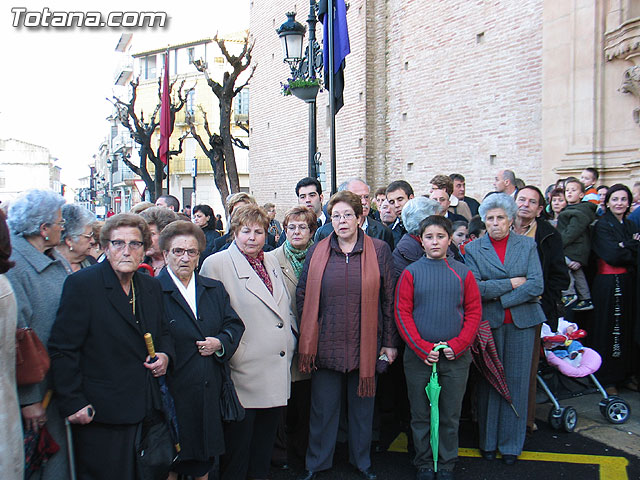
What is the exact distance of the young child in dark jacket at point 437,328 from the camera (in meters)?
4.02

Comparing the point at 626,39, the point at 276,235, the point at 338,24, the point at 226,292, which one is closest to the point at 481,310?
the point at 226,292

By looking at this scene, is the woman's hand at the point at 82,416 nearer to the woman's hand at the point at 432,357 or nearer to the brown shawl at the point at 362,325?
the brown shawl at the point at 362,325

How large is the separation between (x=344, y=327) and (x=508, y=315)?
1.34 meters

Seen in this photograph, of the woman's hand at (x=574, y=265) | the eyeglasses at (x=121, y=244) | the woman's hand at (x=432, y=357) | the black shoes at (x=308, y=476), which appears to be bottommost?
the black shoes at (x=308, y=476)

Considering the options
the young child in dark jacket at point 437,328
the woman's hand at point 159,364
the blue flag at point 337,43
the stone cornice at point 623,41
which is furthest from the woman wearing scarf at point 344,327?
the stone cornice at point 623,41

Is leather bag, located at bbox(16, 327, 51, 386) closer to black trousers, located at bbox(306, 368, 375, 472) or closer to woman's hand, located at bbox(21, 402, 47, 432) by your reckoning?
woman's hand, located at bbox(21, 402, 47, 432)

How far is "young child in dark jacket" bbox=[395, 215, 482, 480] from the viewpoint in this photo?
4023 millimetres

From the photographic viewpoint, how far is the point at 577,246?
5859 mm

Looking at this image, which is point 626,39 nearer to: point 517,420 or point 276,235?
point 276,235

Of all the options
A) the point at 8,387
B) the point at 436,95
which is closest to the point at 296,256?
the point at 8,387

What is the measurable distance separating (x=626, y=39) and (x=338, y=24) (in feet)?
14.2

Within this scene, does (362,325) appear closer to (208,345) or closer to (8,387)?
(208,345)

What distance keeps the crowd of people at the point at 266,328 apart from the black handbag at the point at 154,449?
0.02m

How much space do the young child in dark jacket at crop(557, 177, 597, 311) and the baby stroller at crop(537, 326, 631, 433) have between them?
1.03 m
